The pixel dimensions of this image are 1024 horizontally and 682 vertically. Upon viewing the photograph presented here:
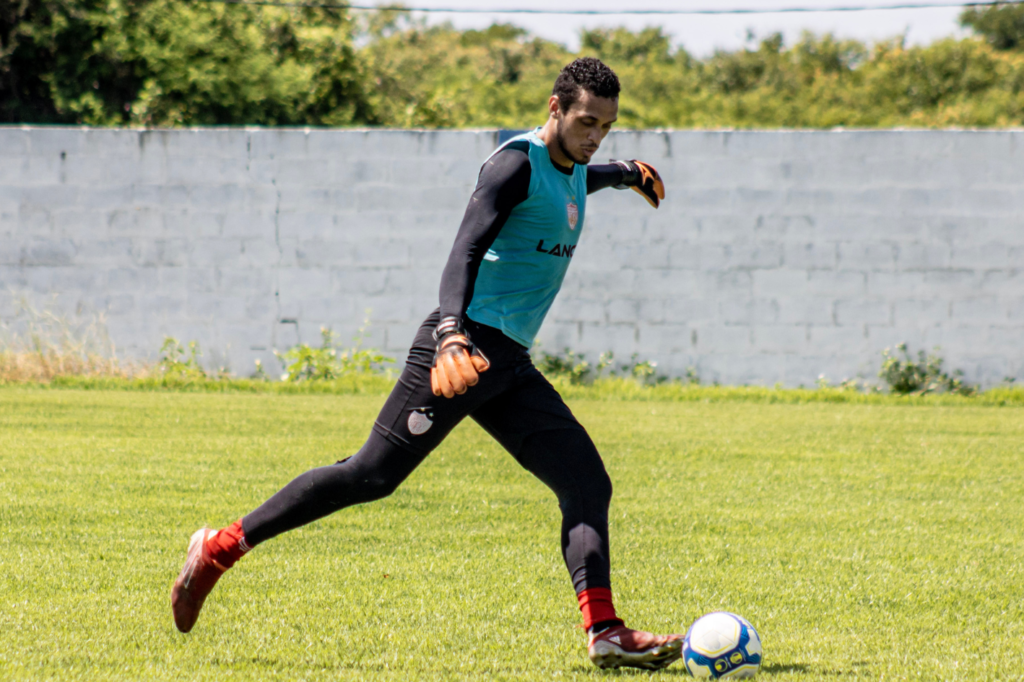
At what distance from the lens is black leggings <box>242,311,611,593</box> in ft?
12.4

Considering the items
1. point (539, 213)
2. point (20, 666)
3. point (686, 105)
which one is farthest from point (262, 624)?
point (686, 105)

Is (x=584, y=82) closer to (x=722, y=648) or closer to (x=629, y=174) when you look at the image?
(x=629, y=174)

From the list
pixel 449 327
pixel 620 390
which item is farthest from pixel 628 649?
pixel 620 390

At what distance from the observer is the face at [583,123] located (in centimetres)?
379

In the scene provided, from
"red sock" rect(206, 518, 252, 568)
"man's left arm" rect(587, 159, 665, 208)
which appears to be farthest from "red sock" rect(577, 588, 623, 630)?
"man's left arm" rect(587, 159, 665, 208)

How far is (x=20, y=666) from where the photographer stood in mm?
3549

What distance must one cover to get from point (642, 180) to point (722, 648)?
215 centimetres

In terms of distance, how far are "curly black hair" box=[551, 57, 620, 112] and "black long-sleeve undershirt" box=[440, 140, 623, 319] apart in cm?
28

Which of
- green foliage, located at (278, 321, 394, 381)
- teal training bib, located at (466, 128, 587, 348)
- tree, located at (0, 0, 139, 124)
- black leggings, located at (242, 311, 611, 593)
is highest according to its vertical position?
tree, located at (0, 0, 139, 124)

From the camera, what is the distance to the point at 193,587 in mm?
3918

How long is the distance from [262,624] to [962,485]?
493cm

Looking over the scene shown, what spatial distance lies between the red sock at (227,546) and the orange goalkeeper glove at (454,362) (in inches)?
39.7

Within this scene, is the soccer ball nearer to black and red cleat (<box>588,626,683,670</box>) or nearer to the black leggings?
black and red cleat (<box>588,626,683,670</box>)

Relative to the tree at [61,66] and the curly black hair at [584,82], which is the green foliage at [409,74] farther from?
the curly black hair at [584,82]
